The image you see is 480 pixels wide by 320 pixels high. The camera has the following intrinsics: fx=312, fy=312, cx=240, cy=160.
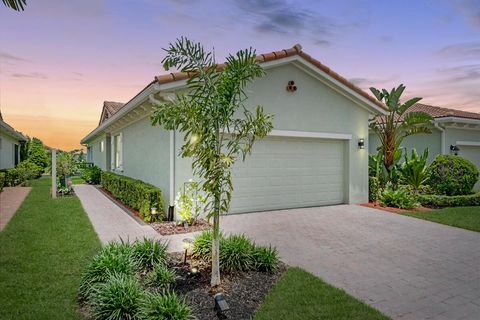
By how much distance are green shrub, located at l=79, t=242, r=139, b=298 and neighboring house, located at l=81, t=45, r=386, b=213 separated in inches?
145

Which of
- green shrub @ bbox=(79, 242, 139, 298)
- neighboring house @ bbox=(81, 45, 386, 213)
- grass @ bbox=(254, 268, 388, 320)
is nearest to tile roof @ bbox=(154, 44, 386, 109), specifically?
neighboring house @ bbox=(81, 45, 386, 213)

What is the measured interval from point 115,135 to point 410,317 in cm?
1600

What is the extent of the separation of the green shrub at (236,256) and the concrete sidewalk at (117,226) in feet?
4.28

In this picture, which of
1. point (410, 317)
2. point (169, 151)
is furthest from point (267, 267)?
point (169, 151)

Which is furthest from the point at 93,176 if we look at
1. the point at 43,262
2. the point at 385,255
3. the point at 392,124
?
the point at 385,255

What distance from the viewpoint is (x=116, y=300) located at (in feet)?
10.9

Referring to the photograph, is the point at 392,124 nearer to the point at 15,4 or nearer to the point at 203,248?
the point at 203,248

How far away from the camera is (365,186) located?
1150cm

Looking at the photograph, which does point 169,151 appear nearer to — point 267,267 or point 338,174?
point 267,267

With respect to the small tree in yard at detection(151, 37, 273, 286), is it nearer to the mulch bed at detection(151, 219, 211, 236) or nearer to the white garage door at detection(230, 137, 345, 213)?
the mulch bed at detection(151, 219, 211, 236)

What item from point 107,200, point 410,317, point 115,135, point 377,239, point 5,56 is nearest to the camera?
point 410,317

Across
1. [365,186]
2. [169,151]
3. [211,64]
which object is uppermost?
[211,64]

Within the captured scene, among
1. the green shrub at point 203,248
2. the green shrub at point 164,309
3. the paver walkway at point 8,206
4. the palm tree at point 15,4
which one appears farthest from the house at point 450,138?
the paver walkway at point 8,206

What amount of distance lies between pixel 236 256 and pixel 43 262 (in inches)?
123
